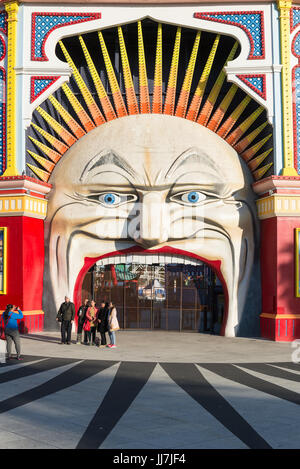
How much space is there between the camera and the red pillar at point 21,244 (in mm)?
19500

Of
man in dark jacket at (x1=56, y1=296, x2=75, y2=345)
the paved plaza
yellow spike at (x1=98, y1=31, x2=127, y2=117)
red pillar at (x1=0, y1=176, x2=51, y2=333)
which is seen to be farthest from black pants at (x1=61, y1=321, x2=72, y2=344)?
yellow spike at (x1=98, y1=31, x2=127, y2=117)

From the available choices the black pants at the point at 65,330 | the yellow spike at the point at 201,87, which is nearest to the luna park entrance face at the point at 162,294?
the black pants at the point at 65,330

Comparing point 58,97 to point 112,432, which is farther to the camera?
point 58,97

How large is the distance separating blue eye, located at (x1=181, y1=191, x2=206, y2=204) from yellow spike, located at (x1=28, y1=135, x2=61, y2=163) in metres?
5.16

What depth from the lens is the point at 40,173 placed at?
20547 mm

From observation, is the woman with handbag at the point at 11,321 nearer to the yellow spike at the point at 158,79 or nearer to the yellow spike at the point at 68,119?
the yellow spike at the point at 68,119

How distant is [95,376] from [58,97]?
13154mm

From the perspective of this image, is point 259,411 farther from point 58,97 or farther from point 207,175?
point 58,97

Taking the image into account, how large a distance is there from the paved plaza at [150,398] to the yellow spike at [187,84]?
915cm

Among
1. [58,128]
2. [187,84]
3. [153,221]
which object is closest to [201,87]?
[187,84]

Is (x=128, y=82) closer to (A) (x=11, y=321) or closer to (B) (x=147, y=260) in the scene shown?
(B) (x=147, y=260)

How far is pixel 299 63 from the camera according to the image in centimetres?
1991

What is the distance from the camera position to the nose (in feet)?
62.8
